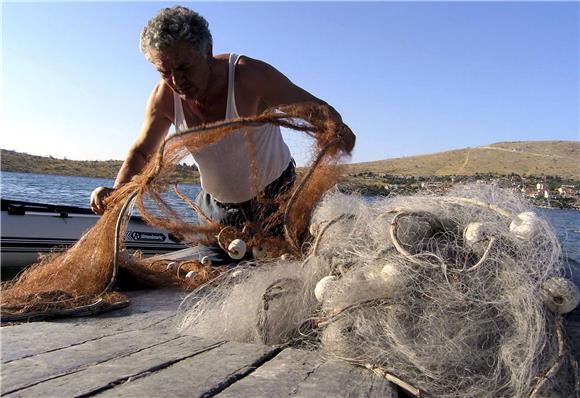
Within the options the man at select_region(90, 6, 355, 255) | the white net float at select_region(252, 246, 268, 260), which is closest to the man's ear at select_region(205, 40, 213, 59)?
the man at select_region(90, 6, 355, 255)

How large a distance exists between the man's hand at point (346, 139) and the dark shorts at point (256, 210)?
0.68m

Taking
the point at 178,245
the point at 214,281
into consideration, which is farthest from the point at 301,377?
the point at 178,245

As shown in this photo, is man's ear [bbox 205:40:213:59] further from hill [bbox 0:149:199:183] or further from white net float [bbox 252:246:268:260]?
hill [bbox 0:149:199:183]

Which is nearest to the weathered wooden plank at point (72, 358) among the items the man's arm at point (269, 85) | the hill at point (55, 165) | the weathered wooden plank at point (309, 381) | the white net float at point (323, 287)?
the weathered wooden plank at point (309, 381)

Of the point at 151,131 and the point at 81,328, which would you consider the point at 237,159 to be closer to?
the point at 151,131

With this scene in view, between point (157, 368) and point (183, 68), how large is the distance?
6.16 ft

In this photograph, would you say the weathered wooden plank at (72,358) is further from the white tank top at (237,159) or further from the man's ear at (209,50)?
the man's ear at (209,50)

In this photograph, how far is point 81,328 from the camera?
2.18m

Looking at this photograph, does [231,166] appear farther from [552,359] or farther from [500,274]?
[552,359]

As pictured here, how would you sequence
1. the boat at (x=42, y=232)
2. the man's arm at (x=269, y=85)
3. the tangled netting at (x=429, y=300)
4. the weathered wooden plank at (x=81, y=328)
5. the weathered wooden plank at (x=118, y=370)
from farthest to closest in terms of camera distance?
the boat at (x=42, y=232) < the man's arm at (x=269, y=85) < the weathered wooden plank at (x=81, y=328) < the tangled netting at (x=429, y=300) < the weathered wooden plank at (x=118, y=370)

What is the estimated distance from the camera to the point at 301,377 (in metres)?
1.65

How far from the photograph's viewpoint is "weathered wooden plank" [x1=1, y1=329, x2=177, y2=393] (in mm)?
1500

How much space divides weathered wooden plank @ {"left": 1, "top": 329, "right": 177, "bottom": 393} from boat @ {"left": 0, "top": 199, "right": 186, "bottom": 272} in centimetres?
641

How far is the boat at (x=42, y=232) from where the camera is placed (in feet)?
28.2
